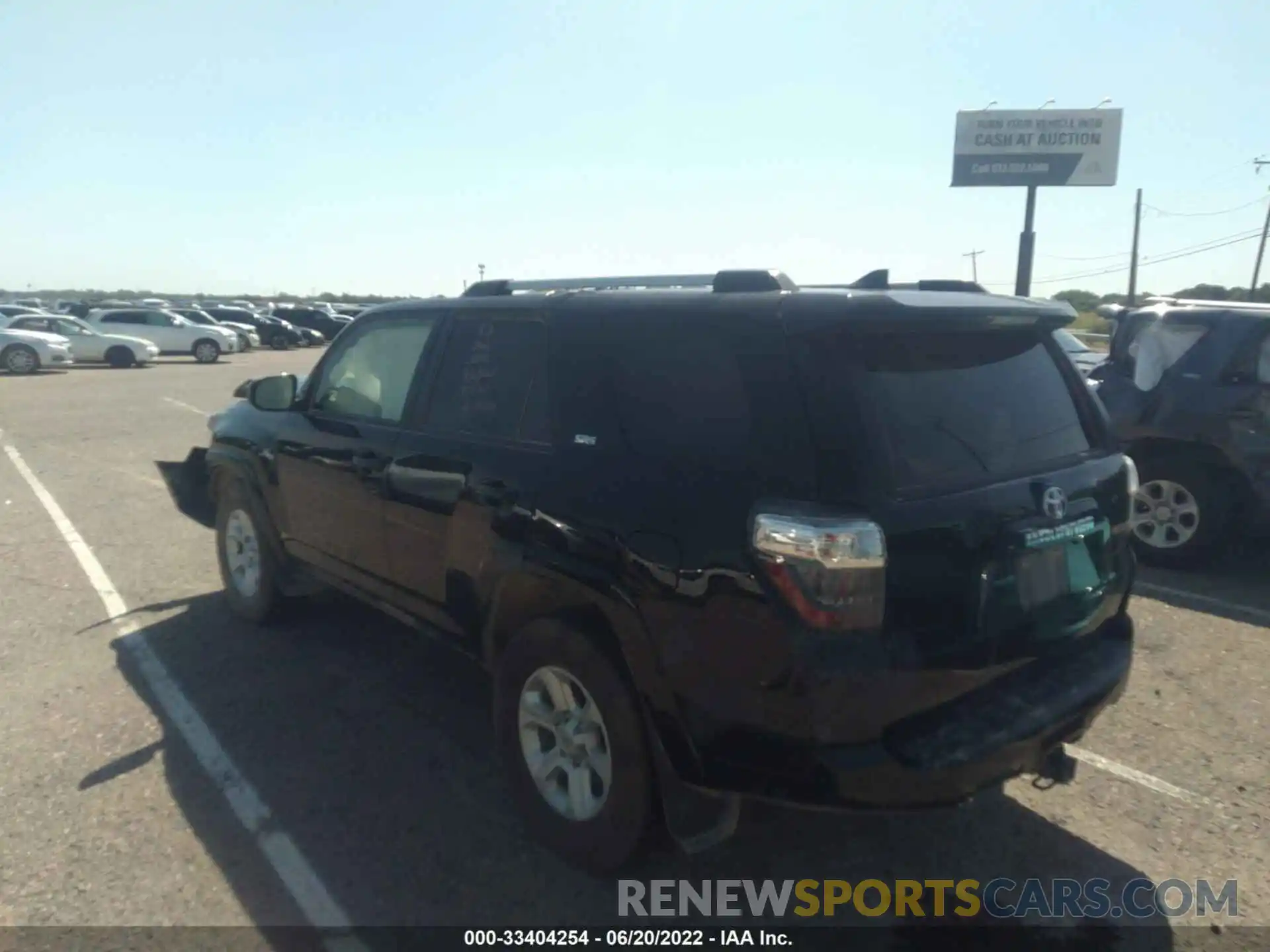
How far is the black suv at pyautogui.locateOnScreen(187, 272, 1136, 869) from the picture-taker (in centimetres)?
258

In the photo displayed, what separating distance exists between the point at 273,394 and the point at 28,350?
25.4 metres

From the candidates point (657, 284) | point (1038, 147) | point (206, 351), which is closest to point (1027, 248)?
point (1038, 147)

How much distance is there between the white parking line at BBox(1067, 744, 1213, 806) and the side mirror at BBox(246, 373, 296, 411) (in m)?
4.02

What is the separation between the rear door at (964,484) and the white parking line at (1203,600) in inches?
119

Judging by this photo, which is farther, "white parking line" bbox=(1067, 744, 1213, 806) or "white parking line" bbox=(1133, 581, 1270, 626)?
"white parking line" bbox=(1133, 581, 1270, 626)

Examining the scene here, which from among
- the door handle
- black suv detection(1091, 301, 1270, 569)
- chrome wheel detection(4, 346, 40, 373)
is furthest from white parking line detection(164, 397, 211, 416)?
black suv detection(1091, 301, 1270, 569)

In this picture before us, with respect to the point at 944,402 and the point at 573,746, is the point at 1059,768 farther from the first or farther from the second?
the point at 573,746

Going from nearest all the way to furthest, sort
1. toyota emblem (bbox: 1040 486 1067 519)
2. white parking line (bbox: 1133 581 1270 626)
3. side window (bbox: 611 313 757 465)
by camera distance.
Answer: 1. side window (bbox: 611 313 757 465)
2. toyota emblem (bbox: 1040 486 1067 519)
3. white parking line (bbox: 1133 581 1270 626)

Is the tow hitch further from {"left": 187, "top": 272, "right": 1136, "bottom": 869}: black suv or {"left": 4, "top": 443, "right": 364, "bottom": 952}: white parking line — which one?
{"left": 4, "top": 443, "right": 364, "bottom": 952}: white parking line

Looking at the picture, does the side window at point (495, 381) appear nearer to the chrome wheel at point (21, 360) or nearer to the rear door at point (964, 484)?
the rear door at point (964, 484)

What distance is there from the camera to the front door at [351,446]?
430cm

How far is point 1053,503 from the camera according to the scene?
2988mm

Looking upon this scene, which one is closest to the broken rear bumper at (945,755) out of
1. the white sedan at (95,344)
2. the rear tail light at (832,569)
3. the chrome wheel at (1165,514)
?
the rear tail light at (832,569)

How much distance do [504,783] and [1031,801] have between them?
204 cm
